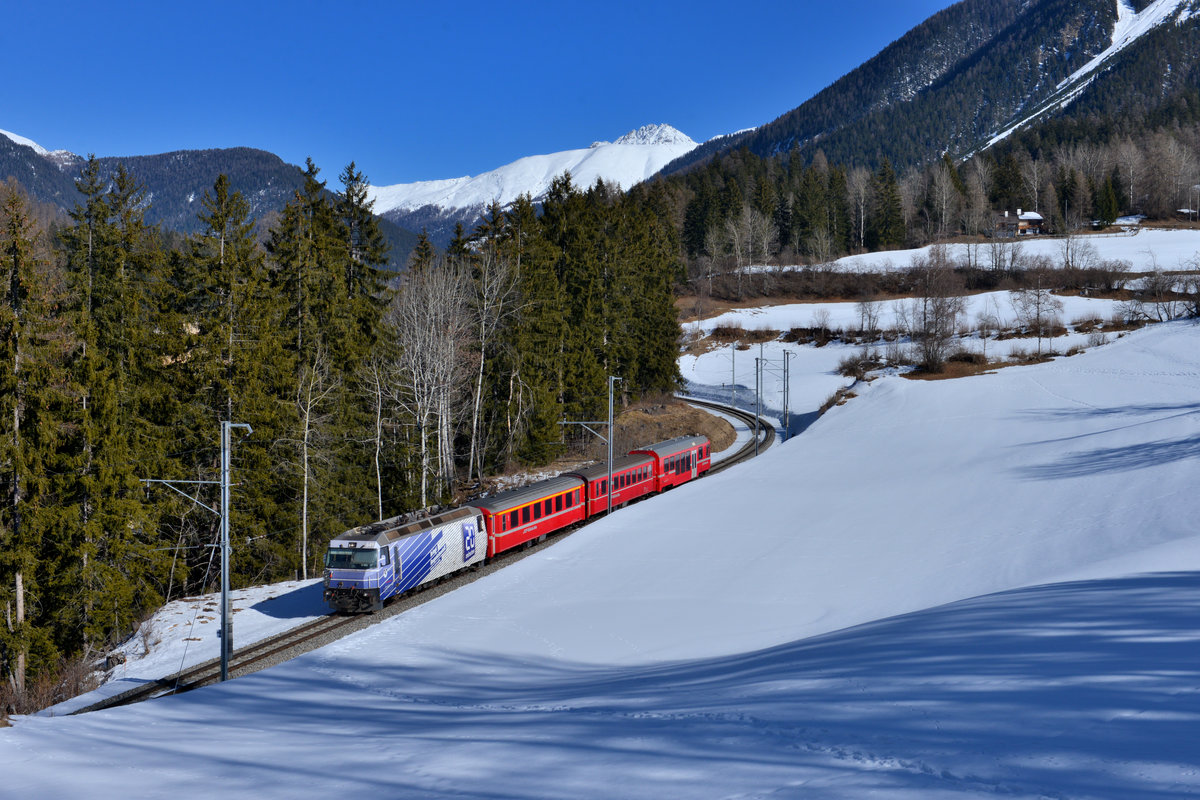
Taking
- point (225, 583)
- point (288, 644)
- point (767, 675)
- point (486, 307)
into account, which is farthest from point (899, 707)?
point (486, 307)

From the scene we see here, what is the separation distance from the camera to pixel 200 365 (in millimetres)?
29250

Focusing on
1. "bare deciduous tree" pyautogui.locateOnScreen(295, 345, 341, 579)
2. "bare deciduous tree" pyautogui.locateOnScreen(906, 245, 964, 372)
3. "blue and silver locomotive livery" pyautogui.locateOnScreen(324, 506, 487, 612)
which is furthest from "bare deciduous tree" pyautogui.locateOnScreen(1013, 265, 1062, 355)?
"blue and silver locomotive livery" pyautogui.locateOnScreen(324, 506, 487, 612)

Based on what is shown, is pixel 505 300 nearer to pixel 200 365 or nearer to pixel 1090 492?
pixel 200 365

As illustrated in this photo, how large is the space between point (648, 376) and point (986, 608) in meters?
53.8

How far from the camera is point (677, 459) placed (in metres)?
43.3

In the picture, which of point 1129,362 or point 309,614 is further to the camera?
point 1129,362

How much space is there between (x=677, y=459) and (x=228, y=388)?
24.2m

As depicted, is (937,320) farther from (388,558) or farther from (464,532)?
(388,558)

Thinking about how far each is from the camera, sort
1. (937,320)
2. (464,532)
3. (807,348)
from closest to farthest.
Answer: (464,532)
(937,320)
(807,348)

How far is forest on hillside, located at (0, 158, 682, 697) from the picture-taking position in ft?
76.0

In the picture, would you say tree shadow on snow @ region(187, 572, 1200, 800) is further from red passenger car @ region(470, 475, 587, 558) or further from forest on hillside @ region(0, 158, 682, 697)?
red passenger car @ region(470, 475, 587, 558)

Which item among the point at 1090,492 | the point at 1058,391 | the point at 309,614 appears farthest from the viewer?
the point at 1058,391

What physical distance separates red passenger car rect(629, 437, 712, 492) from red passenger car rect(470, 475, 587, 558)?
317 inches

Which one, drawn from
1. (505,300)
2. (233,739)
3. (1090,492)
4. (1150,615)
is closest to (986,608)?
(1150,615)
